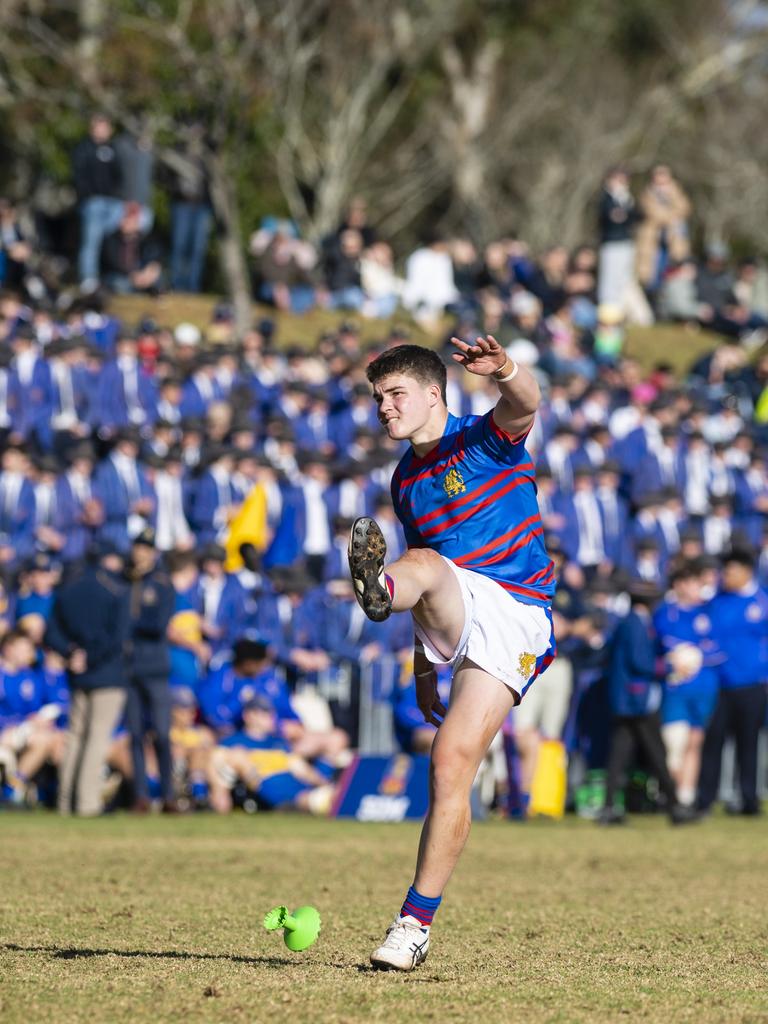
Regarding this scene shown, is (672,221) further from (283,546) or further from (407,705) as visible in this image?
(407,705)

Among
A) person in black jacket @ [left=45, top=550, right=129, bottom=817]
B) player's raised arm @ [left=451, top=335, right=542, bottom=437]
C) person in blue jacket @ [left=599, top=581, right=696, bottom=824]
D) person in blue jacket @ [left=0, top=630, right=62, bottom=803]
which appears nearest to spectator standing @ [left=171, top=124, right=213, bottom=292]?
person in blue jacket @ [left=0, top=630, right=62, bottom=803]

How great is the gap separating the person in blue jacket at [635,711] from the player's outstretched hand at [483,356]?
9.30m

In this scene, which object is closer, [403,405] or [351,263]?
[403,405]

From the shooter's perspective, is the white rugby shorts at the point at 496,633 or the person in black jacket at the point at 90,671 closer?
the white rugby shorts at the point at 496,633

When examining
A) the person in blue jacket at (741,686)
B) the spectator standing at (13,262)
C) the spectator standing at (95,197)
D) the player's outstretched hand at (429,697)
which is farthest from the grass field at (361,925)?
the spectator standing at (95,197)

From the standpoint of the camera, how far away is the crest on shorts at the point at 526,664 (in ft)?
22.1

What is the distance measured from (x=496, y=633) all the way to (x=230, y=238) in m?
21.7

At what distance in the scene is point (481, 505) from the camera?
6773 millimetres

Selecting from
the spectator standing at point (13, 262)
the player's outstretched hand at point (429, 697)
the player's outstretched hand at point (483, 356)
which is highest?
the spectator standing at point (13, 262)

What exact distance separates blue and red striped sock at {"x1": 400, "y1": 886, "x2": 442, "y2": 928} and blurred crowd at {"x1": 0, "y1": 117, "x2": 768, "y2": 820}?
8.74 m

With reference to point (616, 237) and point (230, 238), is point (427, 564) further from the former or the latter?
point (616, 237)

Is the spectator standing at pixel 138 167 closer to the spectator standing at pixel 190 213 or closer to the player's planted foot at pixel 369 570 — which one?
the spectator standing at pixel 190 213

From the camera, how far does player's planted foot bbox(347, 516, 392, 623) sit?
606 centimetres

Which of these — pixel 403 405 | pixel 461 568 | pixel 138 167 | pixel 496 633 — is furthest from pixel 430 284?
pixel 496 633
